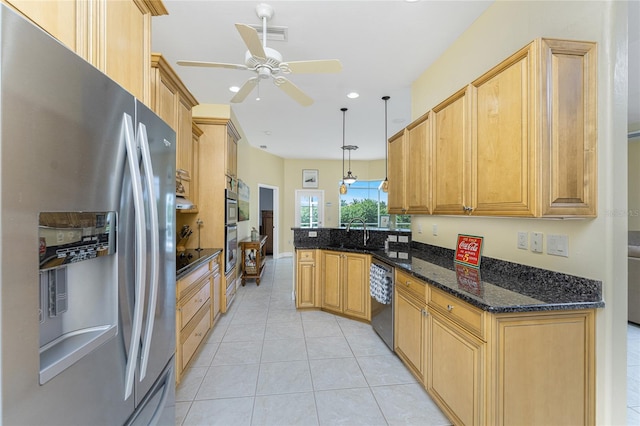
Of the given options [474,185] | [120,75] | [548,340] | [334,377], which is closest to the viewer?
[120,75]

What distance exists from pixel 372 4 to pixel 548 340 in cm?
244

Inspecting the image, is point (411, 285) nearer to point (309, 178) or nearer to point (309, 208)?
point (309, 208)

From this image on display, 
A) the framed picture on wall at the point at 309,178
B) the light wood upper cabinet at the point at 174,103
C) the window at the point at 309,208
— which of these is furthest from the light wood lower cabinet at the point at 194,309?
the framed picture on wall at the point at 309,178

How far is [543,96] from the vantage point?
141 cm

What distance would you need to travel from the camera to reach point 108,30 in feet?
3.51

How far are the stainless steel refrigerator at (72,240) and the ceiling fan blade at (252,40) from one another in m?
0.95

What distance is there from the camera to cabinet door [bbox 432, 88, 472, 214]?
6.37 feet

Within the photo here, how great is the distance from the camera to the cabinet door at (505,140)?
1.46m

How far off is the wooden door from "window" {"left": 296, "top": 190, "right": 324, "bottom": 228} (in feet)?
2.67

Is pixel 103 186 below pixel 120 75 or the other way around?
below

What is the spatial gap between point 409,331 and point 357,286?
114 centimetres

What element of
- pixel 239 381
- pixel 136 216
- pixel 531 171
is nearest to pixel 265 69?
pixel 136 216

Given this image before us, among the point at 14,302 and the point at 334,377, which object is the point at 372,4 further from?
the point at 334,377

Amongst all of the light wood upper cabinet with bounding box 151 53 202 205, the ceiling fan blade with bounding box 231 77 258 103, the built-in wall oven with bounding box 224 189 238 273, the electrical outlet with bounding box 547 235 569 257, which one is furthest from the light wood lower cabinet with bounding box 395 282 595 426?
the built-in wall oven with bounding box 224 189 238 273
